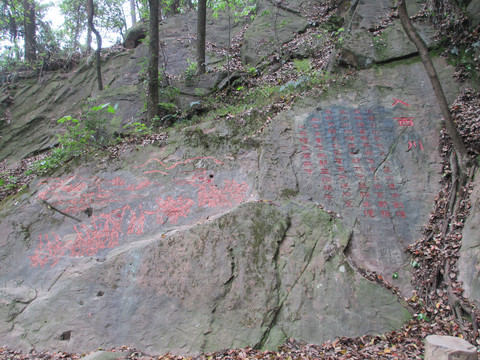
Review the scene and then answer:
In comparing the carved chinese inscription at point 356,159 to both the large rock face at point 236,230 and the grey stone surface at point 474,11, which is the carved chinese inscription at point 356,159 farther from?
the grey stone surface at point 474,11

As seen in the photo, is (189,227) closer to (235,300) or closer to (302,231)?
(235,300)

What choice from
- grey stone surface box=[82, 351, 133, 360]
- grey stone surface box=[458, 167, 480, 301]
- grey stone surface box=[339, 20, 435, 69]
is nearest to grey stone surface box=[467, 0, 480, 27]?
grey stone surface box=[339, 20, 435, 69]

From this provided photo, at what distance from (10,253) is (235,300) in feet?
15.7

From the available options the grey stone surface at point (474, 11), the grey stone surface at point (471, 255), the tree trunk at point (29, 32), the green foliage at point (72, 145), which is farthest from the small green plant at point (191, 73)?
the tree trunk at point (29, 32)

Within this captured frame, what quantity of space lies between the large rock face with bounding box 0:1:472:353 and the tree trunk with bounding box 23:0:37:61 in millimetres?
12112

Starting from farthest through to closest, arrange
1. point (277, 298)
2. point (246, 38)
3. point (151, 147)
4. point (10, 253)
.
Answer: point (246, 38), point (151, 147), point (10, 253), point (277, 298)

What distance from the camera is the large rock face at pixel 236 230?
532 centimetres

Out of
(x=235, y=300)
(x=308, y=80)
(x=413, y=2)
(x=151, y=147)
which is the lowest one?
(x=235, y=300)

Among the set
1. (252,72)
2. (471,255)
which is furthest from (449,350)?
(252,72)

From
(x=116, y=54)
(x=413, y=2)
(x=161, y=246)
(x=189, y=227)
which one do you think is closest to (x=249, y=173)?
(x=189, y=227)

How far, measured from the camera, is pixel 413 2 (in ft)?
33.1

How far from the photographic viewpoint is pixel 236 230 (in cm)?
595

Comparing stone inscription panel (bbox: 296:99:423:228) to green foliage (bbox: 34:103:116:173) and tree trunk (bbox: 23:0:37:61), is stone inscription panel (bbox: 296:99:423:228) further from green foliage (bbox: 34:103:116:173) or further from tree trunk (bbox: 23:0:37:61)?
tree trunk (bbox: 23:0:37:61)

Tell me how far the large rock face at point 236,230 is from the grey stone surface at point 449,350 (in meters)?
1.75
